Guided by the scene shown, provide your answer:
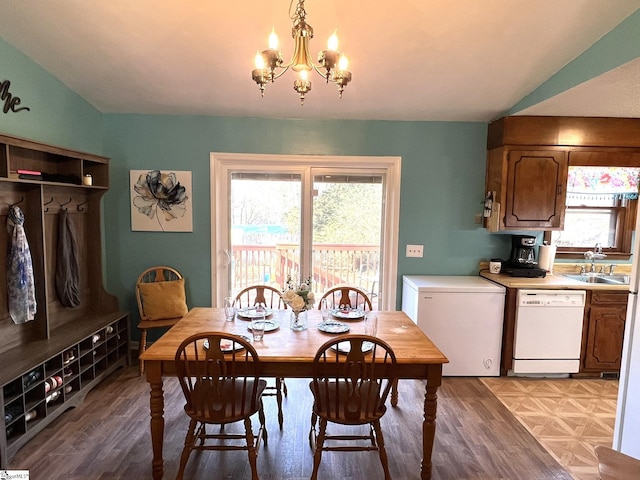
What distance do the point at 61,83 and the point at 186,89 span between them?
0.97 meters

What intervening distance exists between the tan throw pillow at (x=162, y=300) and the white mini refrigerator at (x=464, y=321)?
2.16 metres

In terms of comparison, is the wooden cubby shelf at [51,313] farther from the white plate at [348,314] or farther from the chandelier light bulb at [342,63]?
the chandelier light bulb at [342,63]

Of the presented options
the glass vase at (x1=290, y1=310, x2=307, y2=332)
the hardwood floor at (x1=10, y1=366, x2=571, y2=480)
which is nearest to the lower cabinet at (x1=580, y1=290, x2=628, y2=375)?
the hardwood floor at (x1=10, y1=366, x2=571, y2=480)

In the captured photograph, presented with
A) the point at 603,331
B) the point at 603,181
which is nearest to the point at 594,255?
the point at 603,181

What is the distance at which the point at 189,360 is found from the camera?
185 centimetres

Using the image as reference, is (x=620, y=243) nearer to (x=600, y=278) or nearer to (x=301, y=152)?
(x=600, y=278)

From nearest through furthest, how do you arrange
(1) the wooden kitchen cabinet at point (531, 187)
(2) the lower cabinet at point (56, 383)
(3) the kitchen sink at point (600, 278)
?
(2) the lower cabinet at point (56, 383) → (1) the wooden kitchen cabinet at point (531, 187) → (3) the kitchen sink at point (600, 278)

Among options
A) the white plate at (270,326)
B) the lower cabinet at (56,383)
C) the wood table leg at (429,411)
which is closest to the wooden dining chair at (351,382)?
the wood table leg at (429,411)

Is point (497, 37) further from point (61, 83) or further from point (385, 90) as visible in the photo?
point (61, 83)

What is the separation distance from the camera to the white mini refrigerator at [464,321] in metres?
3.16

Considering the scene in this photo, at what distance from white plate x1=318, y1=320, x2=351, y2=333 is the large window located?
8.29 ft

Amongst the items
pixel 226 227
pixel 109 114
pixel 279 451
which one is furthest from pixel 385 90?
pixel 279 451

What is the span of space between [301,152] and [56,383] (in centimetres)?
264

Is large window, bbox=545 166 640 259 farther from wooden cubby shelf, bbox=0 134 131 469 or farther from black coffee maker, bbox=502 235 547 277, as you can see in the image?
wooden cubby shelf, bbox=0 134 131 469
